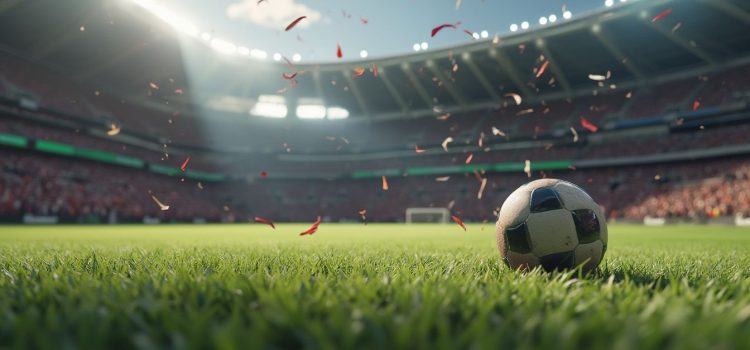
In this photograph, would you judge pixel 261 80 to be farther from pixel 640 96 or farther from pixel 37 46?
pixel 640 96

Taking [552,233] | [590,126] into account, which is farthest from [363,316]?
[590,126]

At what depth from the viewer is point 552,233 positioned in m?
2.71

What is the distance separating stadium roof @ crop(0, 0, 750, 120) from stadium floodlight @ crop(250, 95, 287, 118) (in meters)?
1.13

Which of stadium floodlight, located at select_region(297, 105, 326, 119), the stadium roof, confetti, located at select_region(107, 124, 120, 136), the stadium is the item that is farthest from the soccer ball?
stadium floodlight, located at select_region(297, 105, 326, 119)

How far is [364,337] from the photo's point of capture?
117 centimetres

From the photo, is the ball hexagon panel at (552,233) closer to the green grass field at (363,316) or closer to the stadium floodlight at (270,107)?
the green grass field at (363,316)

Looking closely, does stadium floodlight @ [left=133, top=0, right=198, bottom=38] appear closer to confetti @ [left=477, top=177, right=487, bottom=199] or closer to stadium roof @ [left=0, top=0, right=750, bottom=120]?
stadium roof @ [left=0, top=0, right=750, bottom=120]

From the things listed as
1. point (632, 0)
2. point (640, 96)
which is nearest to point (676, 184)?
point (640, 96)

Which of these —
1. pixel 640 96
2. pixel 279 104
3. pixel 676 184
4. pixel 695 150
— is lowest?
pixel 676 184

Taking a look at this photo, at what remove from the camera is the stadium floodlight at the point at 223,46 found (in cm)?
3043

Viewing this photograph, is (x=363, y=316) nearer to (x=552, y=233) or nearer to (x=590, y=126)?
(x=552, y=233)

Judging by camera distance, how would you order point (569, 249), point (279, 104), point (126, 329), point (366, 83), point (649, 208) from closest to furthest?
point (126, 329) → point (569, 249) → point (649, 208) → point (366, 83) → point (279, 104)

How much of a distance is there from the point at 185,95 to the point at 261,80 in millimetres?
6669

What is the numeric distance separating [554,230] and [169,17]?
94.9ft
